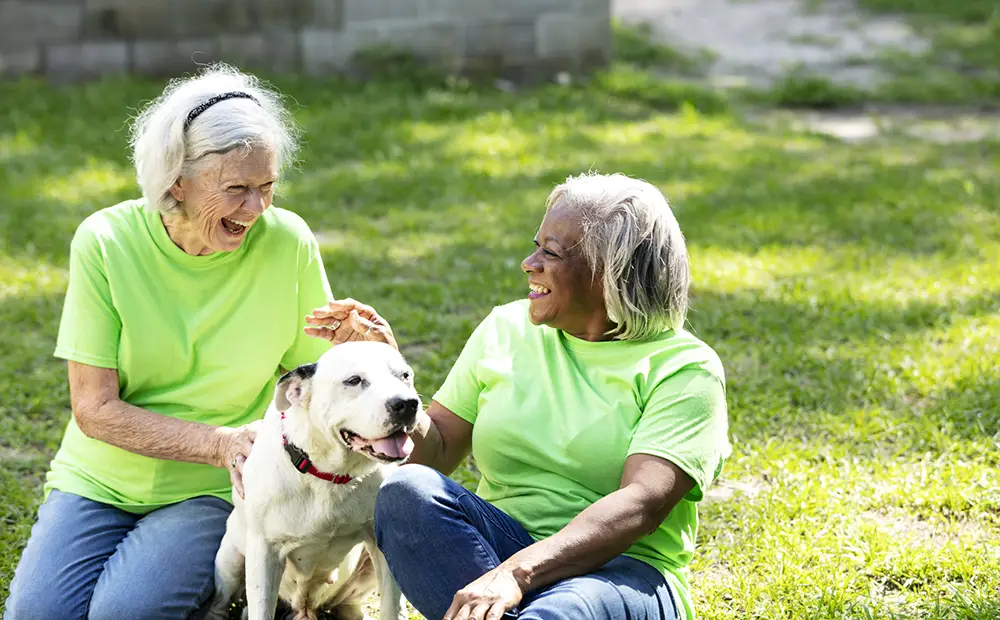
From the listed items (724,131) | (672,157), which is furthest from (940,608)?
(724,131)

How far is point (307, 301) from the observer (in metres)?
3.46

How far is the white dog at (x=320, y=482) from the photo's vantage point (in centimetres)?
275

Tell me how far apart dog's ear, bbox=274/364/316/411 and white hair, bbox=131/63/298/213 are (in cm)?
70

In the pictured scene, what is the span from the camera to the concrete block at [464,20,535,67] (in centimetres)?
1024

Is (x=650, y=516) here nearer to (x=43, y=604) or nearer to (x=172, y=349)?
(x=172, y=349)

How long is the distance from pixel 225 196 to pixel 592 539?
1345 mm

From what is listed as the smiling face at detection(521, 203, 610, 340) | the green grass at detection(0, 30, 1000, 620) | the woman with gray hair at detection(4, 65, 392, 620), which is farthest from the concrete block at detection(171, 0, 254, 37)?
the smiling face at detection(521, 203, 610, 340)

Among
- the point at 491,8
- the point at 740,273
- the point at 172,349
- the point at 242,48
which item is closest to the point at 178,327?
the point at 172,349

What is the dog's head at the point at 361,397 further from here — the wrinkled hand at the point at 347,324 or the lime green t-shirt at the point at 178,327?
the lime green t-shirt at the point at 178,327

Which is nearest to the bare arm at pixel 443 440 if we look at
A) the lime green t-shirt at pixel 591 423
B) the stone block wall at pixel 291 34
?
the lime green t-shirt at pixel 591 423

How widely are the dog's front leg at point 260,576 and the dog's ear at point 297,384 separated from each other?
14.8 inches

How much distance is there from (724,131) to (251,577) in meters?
7.17

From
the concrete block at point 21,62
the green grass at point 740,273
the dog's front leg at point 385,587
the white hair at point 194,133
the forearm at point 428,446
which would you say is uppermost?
the white hair at point 194,133

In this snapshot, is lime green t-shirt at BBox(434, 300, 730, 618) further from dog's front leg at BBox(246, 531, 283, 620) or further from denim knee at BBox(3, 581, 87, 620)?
denim knee at BBox(3, 581, 87, 620)
